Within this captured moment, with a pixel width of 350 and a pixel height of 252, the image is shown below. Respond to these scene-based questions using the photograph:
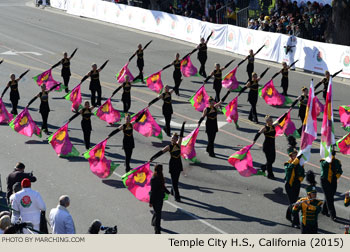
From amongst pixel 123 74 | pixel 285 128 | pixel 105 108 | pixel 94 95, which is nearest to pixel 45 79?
pixel 94 95

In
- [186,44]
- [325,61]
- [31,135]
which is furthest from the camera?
[186,44]

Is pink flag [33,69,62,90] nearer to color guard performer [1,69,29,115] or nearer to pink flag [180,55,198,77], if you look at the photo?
color guard performer [1,69,29,115]

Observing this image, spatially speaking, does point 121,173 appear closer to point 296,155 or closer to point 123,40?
point 296,155

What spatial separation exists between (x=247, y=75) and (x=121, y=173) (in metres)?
12.5

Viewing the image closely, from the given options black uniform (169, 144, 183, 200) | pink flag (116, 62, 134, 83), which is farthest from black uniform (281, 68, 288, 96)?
black uniform (169, 144, 183, 200)

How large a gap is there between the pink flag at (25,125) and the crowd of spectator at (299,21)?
1546 centimetres

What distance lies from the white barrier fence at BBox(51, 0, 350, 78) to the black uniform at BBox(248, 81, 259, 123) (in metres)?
7.30

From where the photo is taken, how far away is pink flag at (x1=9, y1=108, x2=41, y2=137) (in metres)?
19.0

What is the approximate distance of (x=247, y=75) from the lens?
27562 millimetres

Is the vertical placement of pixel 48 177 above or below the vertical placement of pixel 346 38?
below

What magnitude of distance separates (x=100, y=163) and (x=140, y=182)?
215cm

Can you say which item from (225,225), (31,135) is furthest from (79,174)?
(225,225)

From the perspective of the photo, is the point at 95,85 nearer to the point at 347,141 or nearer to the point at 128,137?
the point at 128,137

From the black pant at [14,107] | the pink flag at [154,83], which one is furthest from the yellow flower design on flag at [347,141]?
the black pant at [14,107]
